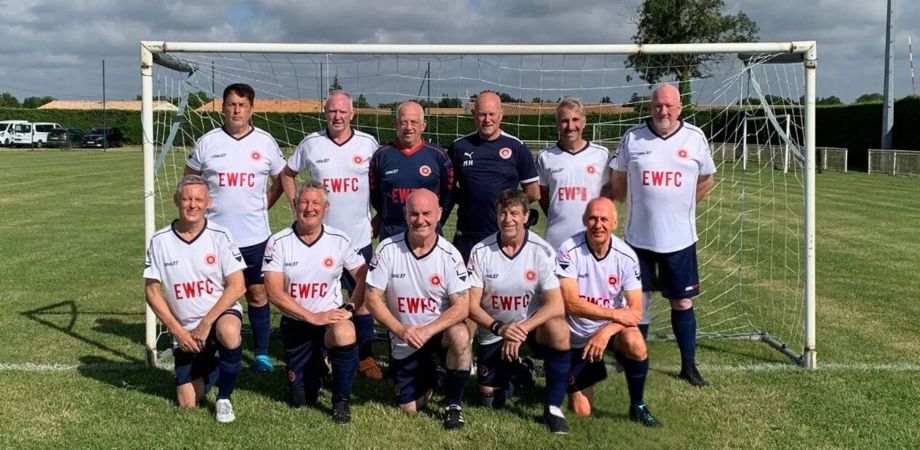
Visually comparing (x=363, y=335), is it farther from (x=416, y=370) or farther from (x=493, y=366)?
(x=493, y=366)

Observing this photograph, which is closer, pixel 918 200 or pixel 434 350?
pixel 434 350

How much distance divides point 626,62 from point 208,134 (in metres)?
2.97

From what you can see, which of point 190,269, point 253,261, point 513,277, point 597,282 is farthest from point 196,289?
point 597,282

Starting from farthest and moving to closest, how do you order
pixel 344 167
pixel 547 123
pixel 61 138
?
pixel 61 138 < pixel 547 123 < pixel 344 167

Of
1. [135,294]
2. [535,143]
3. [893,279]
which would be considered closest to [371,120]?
[535,143]

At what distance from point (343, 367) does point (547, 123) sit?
308cm

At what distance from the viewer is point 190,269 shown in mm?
3980

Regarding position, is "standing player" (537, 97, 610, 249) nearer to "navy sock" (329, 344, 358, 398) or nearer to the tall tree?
"navy sock" (329, 344, 358, 398)

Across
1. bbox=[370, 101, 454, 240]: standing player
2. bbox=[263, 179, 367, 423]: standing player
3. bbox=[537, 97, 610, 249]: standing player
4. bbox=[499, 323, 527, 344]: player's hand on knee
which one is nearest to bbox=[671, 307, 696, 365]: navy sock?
bbox=[537, 97, 610, 249]: standing player

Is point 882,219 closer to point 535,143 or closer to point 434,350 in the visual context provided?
point 535,143

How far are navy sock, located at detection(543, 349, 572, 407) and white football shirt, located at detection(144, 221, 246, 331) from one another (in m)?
1.79

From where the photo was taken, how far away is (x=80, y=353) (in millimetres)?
5059

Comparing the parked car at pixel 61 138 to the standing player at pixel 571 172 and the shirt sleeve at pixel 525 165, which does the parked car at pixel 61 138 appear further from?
the standing player at pixel 571 172

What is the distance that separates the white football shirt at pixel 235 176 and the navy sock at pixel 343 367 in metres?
1.18
